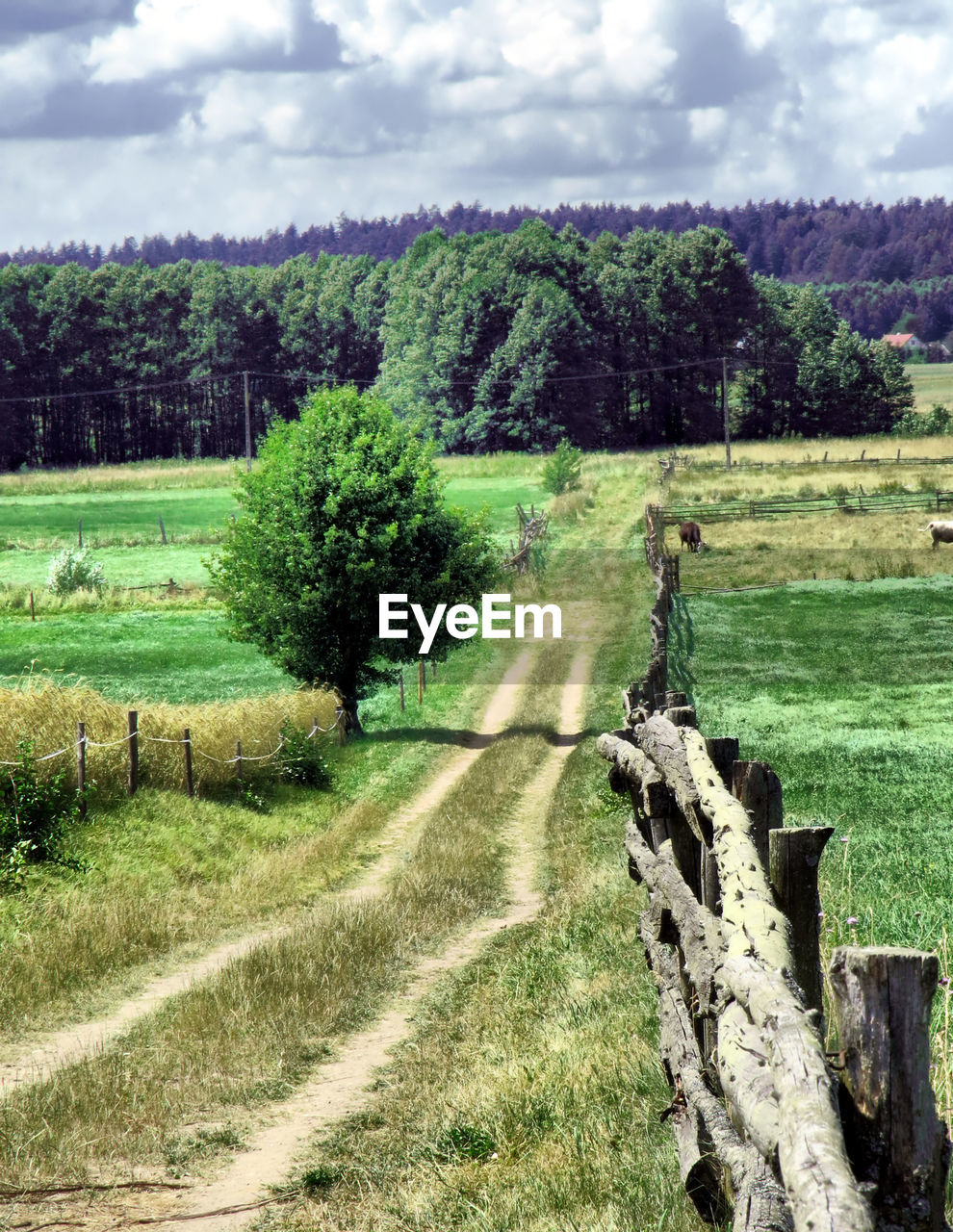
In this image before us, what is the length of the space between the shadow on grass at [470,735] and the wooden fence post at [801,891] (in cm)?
1743

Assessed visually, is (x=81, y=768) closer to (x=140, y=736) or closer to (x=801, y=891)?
(x=140, y=736)

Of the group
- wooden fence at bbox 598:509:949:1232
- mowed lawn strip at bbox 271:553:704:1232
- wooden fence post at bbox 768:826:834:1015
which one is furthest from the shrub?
wooden fence post at bbox 768:826:834:1015

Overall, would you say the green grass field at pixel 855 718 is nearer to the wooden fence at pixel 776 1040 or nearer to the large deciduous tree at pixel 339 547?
the wooden fence at pixel 776 1040

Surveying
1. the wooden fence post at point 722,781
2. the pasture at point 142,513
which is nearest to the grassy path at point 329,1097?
the wooden fence post at point 722,781

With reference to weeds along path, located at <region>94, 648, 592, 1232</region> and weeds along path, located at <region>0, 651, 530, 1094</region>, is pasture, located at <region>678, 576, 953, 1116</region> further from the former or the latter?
weeds along path, located at <region>0, 651, 530, 1094</region>

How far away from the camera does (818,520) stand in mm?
52156

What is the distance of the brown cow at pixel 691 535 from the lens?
150ft

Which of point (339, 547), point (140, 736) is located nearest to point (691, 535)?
point (339, 547)

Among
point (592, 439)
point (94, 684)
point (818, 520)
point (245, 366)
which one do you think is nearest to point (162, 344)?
point (245, 366)

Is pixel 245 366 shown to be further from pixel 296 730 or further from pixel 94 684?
pixel 296 730

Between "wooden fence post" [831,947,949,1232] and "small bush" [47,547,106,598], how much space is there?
42.6m

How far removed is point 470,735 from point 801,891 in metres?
19.6

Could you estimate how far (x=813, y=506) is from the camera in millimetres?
56156

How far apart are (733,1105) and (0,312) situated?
427ft
